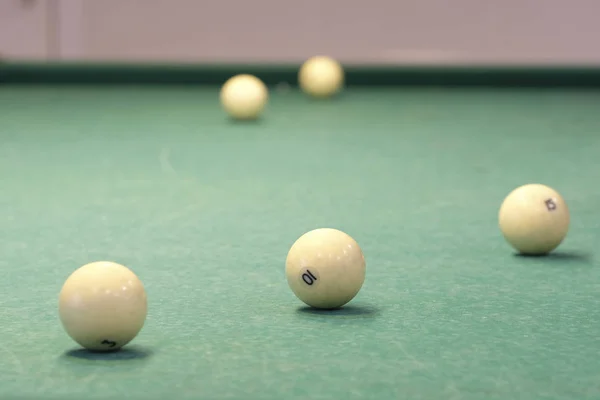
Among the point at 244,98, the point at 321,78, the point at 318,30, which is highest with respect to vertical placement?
the point at 318,30

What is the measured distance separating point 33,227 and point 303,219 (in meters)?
0.94

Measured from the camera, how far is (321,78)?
7676 millimetres

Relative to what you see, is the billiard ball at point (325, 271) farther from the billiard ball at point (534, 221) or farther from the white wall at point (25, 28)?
the white wall at point (25, 28)

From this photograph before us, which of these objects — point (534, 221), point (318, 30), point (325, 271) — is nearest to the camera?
point (325, 271)

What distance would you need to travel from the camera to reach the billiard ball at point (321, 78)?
302 inches

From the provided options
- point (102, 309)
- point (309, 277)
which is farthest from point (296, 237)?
point (102, 309)

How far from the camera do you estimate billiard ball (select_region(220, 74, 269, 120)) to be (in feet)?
21.6

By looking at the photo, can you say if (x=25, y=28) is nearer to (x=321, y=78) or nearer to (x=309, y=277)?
(x=321, y=78)

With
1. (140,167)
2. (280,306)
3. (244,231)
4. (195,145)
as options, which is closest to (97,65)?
(195,145)

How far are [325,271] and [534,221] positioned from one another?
0.95 metres

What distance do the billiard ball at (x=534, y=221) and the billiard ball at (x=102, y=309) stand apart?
1.45m

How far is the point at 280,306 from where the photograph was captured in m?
2.83

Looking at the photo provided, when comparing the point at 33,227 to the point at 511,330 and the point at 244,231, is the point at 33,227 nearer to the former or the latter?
the point at 244,231

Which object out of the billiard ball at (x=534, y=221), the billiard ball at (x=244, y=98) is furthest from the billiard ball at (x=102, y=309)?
the billiard ball at (x=244, y=98)
